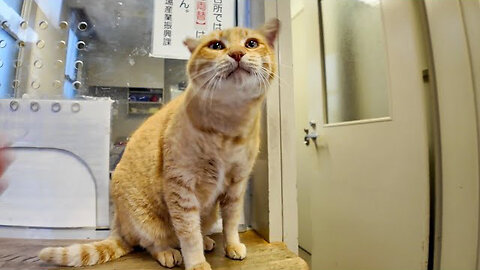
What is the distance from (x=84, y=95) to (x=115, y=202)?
1.22ft

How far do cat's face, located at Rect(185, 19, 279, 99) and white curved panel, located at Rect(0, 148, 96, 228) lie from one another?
51 cm

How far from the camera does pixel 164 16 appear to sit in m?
0.81

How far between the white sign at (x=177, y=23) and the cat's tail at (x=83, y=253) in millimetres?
592

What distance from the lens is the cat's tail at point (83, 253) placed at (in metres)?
0.55

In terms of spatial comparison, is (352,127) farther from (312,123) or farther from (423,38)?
(423,38)

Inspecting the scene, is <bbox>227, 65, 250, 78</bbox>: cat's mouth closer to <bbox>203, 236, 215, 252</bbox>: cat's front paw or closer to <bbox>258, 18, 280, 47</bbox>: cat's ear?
<bbox>258, 18, 280, 47</bbox>: cat's ear

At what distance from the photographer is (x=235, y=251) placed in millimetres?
625

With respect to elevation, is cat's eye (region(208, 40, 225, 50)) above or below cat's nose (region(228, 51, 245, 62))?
above

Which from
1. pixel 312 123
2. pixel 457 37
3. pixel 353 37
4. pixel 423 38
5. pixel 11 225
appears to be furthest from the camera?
pixel 312 123

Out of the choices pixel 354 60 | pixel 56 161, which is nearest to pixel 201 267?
pixel 56 161

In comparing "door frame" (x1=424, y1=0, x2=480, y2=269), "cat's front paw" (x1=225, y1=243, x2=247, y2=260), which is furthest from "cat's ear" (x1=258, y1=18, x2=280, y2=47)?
"door frame" (x1=424, y1=0, x2=480, y2=269)

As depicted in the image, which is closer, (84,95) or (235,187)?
(235,187)

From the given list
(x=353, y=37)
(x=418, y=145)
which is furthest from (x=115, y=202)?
(x=353, y=37)

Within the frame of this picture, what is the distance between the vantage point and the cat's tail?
55 centimetres
